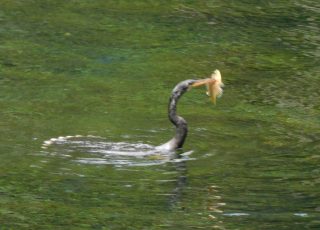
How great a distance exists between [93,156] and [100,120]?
123cm

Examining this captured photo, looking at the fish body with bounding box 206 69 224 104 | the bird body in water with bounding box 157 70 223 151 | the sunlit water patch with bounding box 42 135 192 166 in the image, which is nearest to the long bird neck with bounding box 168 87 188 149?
the bird body in water with bounding box 157 70 223 151

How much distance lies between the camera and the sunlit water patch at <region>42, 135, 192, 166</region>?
9.77 metres

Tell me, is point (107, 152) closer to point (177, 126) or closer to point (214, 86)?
point (177, 126)

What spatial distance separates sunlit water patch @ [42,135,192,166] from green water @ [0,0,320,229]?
0.08 meters

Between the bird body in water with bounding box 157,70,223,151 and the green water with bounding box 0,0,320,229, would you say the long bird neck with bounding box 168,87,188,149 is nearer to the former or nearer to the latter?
the bird body in water with bounding box 157,70,223,151

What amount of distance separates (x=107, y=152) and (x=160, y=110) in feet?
5.61

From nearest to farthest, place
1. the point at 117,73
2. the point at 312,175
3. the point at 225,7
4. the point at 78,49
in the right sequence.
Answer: the point at 312,175 < the point at 117,73 < the point at 78,49 < the point at 225,7

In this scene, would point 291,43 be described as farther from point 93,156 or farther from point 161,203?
point 161,203

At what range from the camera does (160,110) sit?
11578 millimetres

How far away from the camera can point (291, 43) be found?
47.9 feet

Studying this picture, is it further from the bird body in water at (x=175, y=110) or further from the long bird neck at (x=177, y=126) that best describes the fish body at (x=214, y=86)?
the long bird neck at (x=177, y=126)

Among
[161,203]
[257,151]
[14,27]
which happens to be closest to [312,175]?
[257,151]

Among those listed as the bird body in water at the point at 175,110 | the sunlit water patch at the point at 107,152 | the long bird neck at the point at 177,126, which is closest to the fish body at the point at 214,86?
the bird body in water at the point at 175,110

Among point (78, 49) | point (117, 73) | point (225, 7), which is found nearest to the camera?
point (117, 73)
